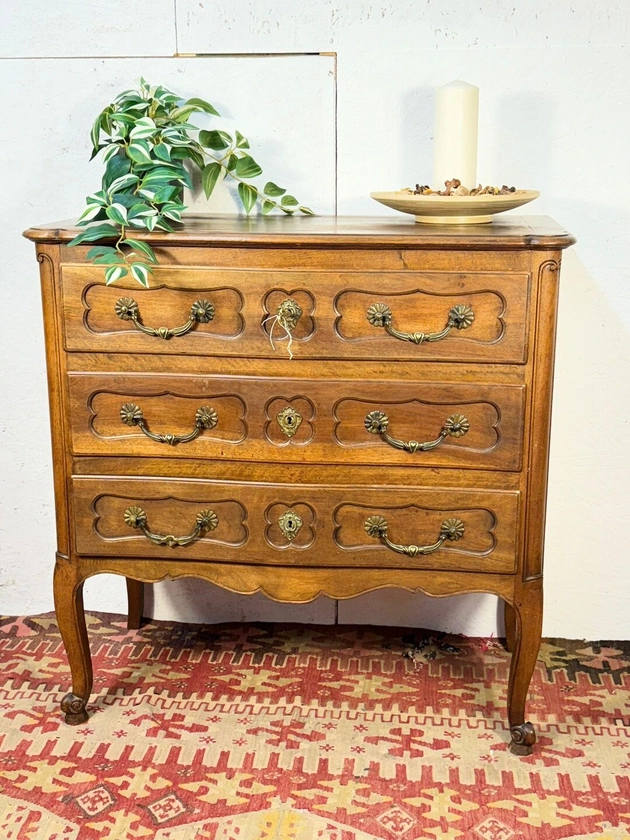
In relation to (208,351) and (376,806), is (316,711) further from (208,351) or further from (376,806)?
(208,351)

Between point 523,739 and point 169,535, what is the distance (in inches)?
31.7

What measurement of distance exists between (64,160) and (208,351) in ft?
2.53

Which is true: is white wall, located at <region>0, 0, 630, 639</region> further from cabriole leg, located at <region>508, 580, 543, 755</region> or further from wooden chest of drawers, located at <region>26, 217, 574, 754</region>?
cabriole leg, located at <region>508, 580, 543, 755</region>

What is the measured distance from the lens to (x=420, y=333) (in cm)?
167

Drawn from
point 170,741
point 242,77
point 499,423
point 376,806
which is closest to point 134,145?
point 242,77

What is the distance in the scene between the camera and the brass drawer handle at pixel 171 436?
1747 mm

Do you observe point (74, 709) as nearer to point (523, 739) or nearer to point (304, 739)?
point (304, 739)

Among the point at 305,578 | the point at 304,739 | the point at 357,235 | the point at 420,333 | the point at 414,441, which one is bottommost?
the point at 304,739

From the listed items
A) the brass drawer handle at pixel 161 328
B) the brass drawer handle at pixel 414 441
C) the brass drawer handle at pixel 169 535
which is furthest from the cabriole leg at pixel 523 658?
the brass drawer handle at pixel 161 328

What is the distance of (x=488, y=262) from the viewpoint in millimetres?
1634

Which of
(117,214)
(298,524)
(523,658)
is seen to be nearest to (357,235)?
(117,214)

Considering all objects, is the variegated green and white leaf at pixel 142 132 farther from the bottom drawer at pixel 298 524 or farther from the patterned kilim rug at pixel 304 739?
the patterned kilim rug at pixel 304 739

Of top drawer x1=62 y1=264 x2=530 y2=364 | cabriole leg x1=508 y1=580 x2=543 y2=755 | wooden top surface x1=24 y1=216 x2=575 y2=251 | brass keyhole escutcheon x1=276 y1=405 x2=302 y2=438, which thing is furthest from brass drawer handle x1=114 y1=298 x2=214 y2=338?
cabriole leg x1=508 y1=580 x2=543 y2=755

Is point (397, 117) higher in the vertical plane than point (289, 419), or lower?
higher
